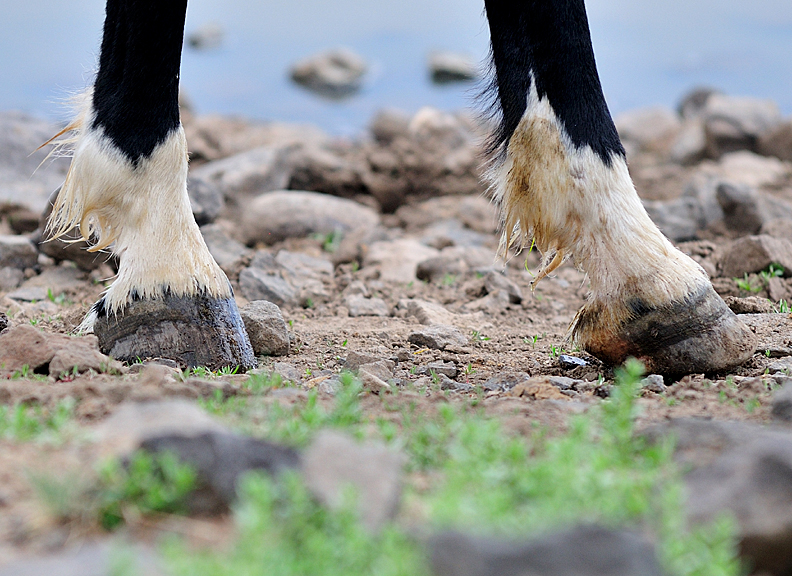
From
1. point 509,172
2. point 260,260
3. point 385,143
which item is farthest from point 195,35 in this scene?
point 509,172

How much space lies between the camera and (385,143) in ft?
29.8

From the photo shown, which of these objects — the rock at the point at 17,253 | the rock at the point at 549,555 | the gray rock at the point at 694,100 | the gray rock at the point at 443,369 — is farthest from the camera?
the gray rock at the point at 694,100

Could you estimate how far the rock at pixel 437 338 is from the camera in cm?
377

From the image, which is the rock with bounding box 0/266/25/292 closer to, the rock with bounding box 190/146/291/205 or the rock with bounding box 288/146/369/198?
the rock with bounding box 190/146/291/205

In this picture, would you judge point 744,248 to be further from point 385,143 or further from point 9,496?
point 385,143

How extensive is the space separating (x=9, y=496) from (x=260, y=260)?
10.4 feet

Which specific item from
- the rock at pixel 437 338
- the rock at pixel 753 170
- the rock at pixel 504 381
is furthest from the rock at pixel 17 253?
the rock at pixel 753 170

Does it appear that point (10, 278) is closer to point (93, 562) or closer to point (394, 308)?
point (394, 308)

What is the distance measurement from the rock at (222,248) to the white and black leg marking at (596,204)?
7.73ft

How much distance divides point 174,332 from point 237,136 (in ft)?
23.2

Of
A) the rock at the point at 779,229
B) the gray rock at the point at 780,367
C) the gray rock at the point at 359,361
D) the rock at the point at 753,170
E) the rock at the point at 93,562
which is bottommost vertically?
the gray rock at the point at 359,361

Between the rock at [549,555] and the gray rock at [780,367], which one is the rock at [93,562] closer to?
the rock at [549,555]

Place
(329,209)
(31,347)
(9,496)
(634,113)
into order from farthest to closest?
(634,113) → (329,209) → (31,347) → (9,496)

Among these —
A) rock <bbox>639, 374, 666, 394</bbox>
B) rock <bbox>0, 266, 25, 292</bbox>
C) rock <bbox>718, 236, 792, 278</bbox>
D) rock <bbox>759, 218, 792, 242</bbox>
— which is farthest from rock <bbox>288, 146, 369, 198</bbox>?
rock <bbox>639, 374, 666, 394</bbox>
